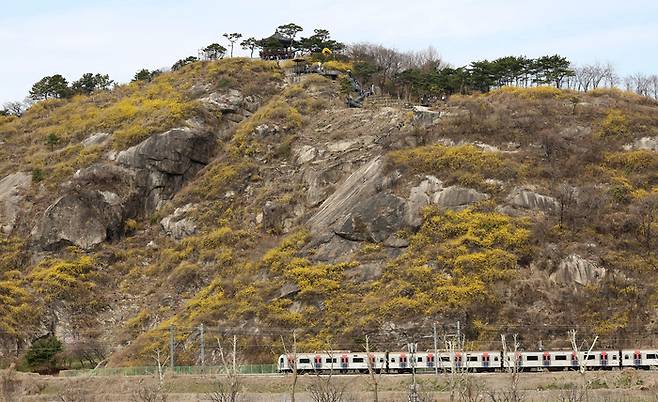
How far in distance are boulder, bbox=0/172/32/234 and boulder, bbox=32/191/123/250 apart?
4373mm

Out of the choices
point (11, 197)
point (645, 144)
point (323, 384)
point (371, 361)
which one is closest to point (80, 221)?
point (11, 197)

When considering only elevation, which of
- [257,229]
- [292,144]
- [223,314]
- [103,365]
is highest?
[292,144]

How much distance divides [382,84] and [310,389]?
66.4 meters

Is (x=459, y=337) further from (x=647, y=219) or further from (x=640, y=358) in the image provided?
(x=647, y=219)

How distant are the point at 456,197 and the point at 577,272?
40.7ft

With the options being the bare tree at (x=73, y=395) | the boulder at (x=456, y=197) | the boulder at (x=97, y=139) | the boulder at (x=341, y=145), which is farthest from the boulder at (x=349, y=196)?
the boulder at (x=97, y=139)

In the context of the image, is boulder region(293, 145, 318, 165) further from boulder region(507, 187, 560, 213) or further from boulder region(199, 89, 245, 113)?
boulder region(507, 187, 560, 213)

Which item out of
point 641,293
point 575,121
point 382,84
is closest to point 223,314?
point 641,293

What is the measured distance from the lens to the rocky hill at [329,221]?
6078 centimetres

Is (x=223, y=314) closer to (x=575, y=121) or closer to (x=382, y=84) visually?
(x=575, y=121)

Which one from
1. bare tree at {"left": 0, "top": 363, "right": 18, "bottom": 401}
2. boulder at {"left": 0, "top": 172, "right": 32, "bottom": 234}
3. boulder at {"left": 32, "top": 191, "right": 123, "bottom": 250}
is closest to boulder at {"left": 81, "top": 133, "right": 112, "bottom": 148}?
boulder at {"left": 0, "top": 172, "right": 32, "bottom": 234}

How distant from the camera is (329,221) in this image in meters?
71.2

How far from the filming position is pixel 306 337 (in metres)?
61.4

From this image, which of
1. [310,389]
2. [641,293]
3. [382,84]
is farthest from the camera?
[382,84]
